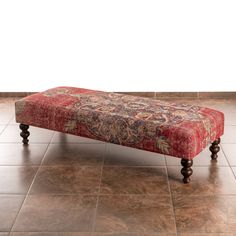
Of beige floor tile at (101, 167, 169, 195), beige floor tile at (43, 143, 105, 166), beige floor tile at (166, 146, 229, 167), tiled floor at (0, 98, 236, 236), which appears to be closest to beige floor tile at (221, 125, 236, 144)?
tiled floor at (0, 98, 236, 236)

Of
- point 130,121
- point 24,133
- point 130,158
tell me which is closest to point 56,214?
point 130,121

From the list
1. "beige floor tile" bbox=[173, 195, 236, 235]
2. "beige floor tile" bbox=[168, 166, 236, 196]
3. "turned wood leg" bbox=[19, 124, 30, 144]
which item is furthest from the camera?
"turned wood leg" bbox=[19, 124, 30, 144]

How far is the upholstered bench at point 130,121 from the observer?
282 centimetres

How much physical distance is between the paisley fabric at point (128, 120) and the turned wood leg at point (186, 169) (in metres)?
0.05

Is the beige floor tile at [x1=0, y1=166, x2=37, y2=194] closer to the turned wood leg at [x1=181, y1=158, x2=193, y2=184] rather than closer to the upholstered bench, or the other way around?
the upholstered bench

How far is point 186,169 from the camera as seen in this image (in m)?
2.85

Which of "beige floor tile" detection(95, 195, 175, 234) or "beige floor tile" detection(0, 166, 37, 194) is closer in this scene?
"beige floor tile" detection(95, 195, 175, 234)

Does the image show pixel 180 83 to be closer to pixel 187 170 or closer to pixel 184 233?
pixel 187 170

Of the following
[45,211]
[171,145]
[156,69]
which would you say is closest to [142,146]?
[171,145]

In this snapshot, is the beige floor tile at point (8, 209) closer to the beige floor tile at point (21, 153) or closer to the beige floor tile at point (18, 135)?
the beige floor tile at point (21, 153)

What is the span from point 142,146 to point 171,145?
0.20 metres

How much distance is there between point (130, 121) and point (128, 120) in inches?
0.6

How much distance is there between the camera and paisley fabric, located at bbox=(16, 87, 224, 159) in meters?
2.82

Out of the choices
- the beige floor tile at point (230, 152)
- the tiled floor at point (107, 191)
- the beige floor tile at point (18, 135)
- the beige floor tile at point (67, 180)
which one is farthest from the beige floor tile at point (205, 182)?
the beige floor tile at point (18, 135)
